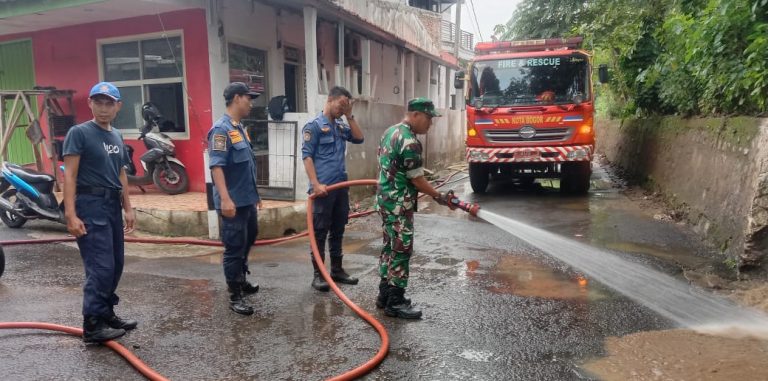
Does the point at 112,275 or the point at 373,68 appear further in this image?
the point at 373,68

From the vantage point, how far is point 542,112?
9.02 meters

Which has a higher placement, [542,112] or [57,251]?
[542,112]

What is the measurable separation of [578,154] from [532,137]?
0.83m

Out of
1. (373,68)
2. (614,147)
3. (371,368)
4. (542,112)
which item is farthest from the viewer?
(614,147)

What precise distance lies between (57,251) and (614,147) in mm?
15014

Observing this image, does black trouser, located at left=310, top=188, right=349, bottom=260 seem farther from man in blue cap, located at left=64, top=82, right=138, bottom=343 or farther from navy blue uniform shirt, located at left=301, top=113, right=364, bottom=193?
man in blue cap, located at left=64, top=82, right=138, bottom=343

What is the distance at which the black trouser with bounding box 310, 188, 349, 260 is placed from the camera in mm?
4578

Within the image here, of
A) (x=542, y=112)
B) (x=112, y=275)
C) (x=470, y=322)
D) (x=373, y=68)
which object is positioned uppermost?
(x=373, y=68)

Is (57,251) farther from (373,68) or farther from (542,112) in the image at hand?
(373,68)

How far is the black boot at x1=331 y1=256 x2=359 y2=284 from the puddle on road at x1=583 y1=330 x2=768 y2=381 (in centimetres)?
228

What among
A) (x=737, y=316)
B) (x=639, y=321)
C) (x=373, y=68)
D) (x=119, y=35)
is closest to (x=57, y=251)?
(x=119, y=35)

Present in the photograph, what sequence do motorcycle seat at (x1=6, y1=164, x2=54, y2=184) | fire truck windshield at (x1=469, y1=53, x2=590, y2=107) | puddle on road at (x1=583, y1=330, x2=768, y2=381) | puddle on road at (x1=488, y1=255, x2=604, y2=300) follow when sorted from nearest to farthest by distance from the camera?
puddle on road at (x1=583, y1=330, x2=768, y2=381) → puddle on road at (x1=488, y1=255, x2=604, y2=300) → motorcycle seat at (x1=6, y1=164, x2=54, y2=184) → fire truck windshield at (x1=469, y1=53, x2=590, y2=107)

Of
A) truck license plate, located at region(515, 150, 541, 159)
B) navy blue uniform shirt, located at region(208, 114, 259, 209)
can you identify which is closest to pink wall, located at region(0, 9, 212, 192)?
navy blue uniform shirt, located at region(208, 114, 259, 209)

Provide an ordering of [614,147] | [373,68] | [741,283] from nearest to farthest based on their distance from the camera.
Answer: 1. [741,283]
2. [373,68]
3. [614,147]
